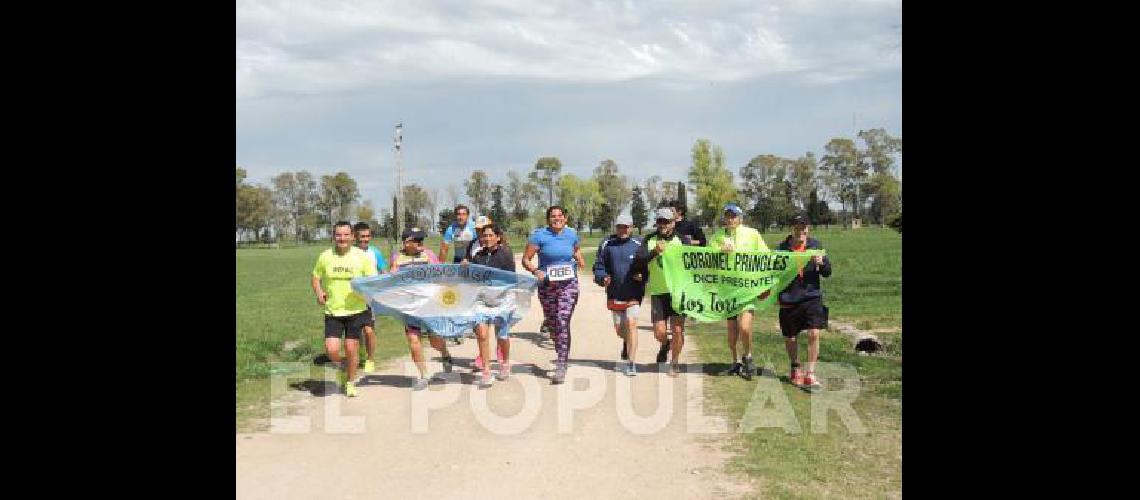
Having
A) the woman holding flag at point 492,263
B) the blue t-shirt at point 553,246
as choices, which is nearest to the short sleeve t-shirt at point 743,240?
the blue t-shirt at point 553,246

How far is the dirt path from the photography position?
6.82m

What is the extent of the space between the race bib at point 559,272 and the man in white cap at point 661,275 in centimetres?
87

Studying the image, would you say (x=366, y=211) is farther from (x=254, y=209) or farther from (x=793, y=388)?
(x=793, y=388)

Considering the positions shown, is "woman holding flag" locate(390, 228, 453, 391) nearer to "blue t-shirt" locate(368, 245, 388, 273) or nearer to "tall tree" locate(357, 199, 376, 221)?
"blue t-shirt" locate(368, 245, 388, 273)

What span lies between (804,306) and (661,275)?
5.92ft

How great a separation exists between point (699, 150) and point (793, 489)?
85638mm

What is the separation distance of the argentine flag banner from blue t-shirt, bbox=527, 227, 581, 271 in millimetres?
346

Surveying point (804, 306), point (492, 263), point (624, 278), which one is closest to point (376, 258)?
point (492, 263)

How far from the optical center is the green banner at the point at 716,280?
11.1 meters

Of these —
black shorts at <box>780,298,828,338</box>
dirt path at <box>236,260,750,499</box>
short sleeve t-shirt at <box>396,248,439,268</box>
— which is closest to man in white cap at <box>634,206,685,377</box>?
dirt path at <box>236,260,750,499</box>

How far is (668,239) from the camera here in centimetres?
1138

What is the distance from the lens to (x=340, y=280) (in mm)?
10531
